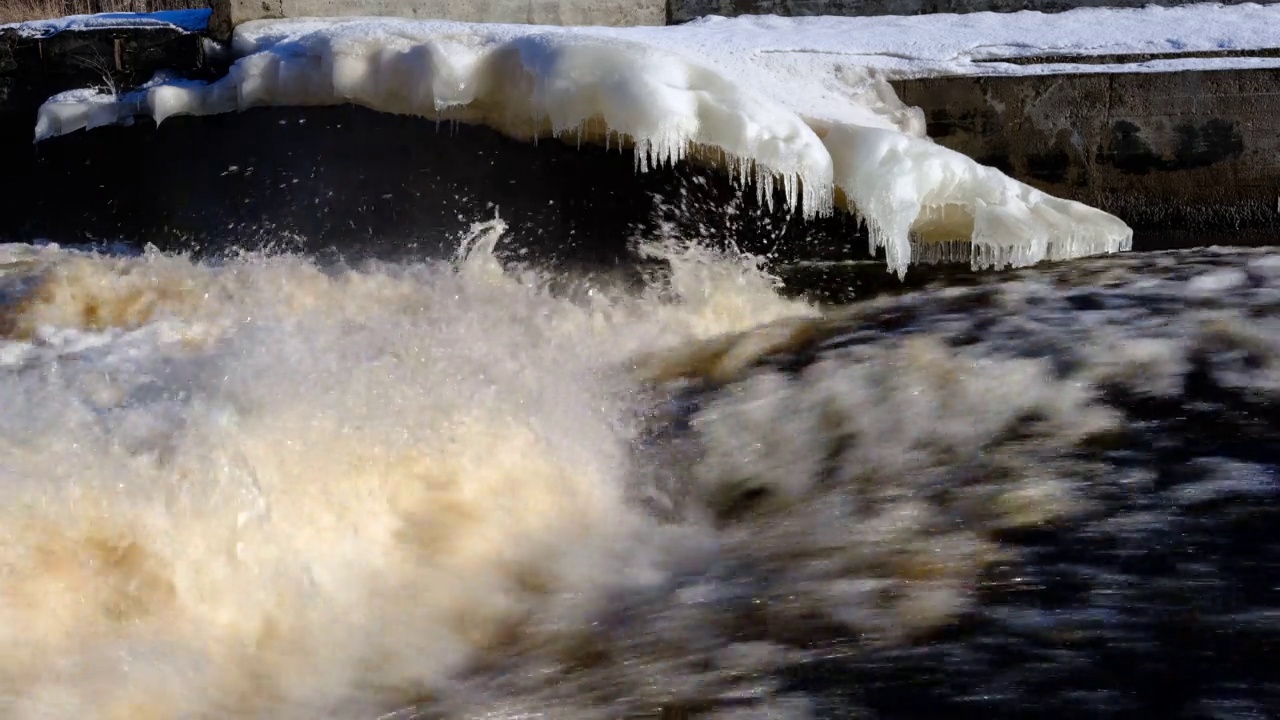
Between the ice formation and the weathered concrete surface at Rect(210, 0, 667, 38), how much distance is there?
1.06 feet

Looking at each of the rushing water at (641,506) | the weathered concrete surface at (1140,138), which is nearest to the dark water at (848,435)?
the rushing water at (641,506)

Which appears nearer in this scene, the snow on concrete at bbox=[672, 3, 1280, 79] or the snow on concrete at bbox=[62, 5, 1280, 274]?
the snow on concrete at bbox=[62, 5, 1280, 274]

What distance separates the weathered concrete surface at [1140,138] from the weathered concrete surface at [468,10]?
1748mm

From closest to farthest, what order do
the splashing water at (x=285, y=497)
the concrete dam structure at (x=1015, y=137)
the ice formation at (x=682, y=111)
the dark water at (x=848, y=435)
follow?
1. the dark water at (x=848, y=435)
2. the splashing water at (x=285, y=497)
3. the ice formation at (x=682, y=111)
4. the concrete dam structure at (x=1015, y=137)

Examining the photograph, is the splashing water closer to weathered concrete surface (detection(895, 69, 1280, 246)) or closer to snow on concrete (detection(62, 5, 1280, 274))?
snow on concrete (detection(62, 5, 1280, 274))

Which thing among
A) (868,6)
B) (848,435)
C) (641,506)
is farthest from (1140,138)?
(641,506)

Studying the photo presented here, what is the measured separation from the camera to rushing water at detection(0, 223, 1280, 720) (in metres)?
1.73

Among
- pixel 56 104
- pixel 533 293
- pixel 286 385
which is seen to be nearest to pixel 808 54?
pixel 533 293

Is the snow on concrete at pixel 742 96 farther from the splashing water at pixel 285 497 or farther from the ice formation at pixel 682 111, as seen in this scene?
the splashing water at pixel 285 497

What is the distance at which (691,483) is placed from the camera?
2.75 meters

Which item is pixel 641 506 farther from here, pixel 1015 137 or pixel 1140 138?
pixel 1140 138

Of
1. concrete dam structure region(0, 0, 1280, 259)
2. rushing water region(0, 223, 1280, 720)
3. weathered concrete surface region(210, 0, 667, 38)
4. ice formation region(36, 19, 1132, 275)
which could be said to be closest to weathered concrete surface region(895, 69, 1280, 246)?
concrete dam structure region(0, 0, 1280, 259)

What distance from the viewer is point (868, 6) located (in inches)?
225

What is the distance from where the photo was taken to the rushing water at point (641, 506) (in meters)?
1.73
